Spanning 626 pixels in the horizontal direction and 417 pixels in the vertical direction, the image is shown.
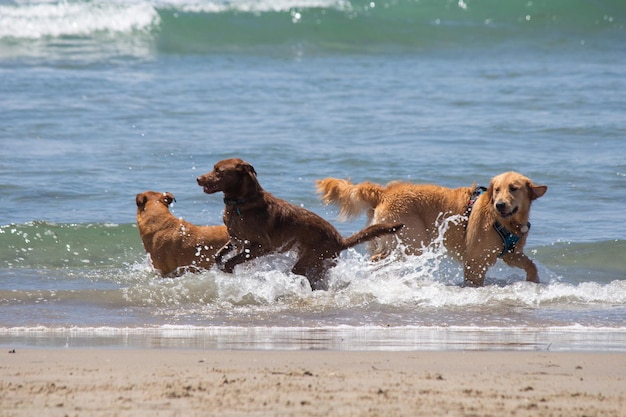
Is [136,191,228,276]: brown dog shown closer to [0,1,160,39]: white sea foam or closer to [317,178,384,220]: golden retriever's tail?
[317,178,384,220]: golden retriever's tail

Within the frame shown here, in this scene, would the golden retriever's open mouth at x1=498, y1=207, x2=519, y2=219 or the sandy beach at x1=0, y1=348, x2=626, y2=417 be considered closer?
the sandy beach at x1=0, y1=348, x2=626, y2=417

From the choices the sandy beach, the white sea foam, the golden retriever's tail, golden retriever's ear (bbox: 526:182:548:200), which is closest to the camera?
the sandy beach

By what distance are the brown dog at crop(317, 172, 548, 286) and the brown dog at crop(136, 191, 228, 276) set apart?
1.24 meters

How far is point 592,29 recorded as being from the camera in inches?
998

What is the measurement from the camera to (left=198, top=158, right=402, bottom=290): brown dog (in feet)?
26.6

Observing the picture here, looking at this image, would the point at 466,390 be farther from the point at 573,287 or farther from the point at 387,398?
the point at 573,287

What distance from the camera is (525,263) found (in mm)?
8578

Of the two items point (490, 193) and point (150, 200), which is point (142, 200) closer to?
point (150, 200)

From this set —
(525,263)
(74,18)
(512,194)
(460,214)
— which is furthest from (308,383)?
(74,18)

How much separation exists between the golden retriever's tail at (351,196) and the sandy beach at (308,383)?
3.66 metres

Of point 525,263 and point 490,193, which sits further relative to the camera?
point 525,263

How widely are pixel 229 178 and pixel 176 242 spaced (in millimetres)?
862

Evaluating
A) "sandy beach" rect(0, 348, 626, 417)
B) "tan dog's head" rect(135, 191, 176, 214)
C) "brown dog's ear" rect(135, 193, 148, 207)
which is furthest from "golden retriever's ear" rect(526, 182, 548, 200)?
"brown dog's ear" rect(135, 193, 148, 207)

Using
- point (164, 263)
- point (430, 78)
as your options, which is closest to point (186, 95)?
point (430, 78)
